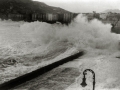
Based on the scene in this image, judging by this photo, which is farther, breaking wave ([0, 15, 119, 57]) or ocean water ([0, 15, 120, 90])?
breaking wave ([0, 15, 119, 57])

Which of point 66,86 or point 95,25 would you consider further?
point 95,25

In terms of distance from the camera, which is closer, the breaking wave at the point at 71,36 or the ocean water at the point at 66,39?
the ocean water at the point at 66,39

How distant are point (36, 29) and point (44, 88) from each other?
28.6 meters

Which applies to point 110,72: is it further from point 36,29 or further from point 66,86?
point 36,29

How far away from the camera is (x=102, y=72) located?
14.3 meters

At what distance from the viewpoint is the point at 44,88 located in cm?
1122

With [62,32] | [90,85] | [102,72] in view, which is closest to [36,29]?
[62,32]

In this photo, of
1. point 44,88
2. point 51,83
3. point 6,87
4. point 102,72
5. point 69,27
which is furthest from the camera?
point 69,27


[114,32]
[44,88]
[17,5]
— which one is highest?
[17,5]

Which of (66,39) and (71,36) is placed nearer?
(66,39)

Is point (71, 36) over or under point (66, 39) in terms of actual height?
over

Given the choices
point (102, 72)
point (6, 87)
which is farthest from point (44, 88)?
point (102, 72)

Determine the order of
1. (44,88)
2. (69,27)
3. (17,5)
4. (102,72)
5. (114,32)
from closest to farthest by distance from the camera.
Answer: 1. (44,88)
2. (102,72)
3. (114,32)
4. (69,27)
5. (17,5)

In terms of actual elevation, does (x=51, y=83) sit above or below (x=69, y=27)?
below
